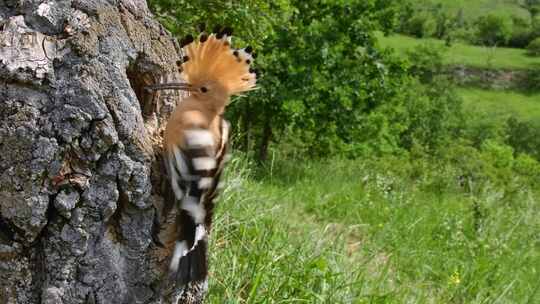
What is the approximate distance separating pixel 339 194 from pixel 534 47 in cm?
7212

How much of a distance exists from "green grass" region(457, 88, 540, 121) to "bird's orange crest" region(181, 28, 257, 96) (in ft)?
171

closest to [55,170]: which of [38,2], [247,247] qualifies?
[38,2]

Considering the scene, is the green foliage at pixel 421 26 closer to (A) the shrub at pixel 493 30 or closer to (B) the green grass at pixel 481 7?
(A) the shrub at pixel 493 30

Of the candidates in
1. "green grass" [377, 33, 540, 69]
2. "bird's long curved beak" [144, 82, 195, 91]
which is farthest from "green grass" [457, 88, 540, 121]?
A: "bird's long curved beak" [144, 82, 195, 91]

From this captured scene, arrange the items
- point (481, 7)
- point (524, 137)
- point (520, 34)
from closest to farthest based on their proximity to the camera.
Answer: point (524, 137), point (520, 34), point (481, 7)

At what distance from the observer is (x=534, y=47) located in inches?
2835

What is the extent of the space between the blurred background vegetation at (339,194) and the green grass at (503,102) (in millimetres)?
39911

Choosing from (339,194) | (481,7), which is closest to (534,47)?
(481,7)

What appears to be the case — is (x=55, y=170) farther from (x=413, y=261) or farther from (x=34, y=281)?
(x=413, y=261)

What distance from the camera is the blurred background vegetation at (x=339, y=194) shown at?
3.84 metres

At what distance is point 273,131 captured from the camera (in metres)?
11.5

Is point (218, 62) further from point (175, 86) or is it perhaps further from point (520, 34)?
point (520, 34)

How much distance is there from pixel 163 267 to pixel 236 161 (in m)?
3.27

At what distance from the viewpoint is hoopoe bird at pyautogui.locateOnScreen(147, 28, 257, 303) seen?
2.00 m
